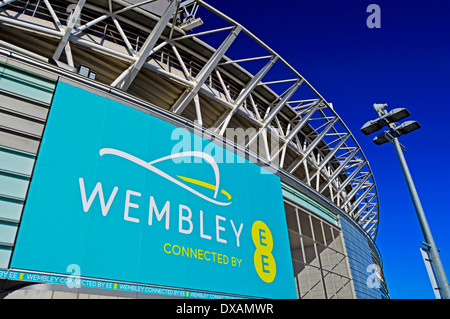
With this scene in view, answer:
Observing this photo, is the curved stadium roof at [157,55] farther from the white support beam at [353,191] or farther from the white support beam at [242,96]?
the white support beam at [353,191]

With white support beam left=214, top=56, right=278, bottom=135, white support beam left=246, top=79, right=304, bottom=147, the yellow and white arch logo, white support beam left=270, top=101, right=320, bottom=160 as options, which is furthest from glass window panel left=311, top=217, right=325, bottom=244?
the yellow and white arch logo

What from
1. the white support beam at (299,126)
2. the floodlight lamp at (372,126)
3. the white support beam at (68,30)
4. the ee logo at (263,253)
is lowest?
the ee logo at (263,253)

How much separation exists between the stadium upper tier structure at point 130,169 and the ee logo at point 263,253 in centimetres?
7

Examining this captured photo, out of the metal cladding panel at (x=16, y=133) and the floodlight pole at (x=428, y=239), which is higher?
the metal cladding panel at (x=16, y=133)

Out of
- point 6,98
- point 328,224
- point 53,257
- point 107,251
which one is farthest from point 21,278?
point 328,224

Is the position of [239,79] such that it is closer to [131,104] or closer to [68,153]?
[131,104]

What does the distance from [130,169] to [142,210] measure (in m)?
1.57

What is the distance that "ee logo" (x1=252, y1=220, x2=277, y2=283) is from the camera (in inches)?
567

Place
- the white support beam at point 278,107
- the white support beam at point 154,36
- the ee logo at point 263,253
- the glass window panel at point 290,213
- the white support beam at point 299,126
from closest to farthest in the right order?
the ee logo at point 263,253, the white support beam at point 154,36, the glass window panel at point 290,213, the white support beam at point 278,107, the white support beam at point 299,126

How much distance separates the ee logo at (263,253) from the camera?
14391mm

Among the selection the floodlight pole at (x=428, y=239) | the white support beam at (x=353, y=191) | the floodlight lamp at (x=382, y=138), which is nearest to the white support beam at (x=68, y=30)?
the floodlight lamp at (x=382, y=138)

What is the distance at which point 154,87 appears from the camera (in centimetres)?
1703

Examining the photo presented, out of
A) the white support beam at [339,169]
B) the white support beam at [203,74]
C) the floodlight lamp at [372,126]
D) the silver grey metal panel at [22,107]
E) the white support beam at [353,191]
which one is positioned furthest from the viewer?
the white support beam at [353,191]

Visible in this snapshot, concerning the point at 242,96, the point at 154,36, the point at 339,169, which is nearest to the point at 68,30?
the point at 154,36
